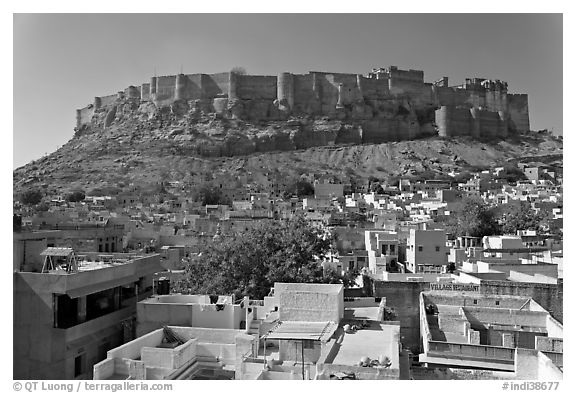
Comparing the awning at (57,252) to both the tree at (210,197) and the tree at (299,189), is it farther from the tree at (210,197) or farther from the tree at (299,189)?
the tree at (299,189)

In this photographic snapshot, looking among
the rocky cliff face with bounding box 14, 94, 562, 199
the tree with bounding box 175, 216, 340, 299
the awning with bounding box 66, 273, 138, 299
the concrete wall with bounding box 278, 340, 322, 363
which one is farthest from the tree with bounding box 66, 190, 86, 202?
the concrete wall with bounding box 278, 340, 322, 363

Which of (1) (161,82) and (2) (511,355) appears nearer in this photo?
(2) (511,355)

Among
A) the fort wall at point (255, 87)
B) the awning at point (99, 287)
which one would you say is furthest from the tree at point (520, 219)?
the fort wall at point (255, 87)

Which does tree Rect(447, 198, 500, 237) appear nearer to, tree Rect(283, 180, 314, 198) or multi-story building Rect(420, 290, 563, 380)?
multi-story building Rect(420, 290, 563, 380)

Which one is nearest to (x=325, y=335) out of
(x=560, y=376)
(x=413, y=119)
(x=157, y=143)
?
(x=560, y=376)

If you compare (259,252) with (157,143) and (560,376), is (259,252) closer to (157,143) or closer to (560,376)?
(560,376)

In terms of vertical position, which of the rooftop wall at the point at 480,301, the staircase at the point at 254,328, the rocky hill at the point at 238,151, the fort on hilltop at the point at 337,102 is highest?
the fort on hilltop at the point at 337,102
